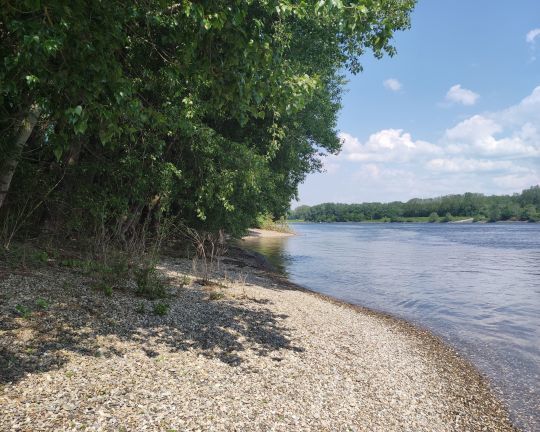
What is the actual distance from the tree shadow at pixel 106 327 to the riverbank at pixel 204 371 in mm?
28

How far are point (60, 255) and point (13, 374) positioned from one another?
23.9ft

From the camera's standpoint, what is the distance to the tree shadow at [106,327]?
5895 millimetres

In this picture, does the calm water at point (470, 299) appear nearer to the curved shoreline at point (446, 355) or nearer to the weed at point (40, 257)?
the curved shoreline at point (446, 355)

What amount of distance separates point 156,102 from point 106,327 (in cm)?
629

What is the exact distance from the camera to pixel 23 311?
273 inches

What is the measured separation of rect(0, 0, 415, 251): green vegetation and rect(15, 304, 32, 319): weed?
9.92ft

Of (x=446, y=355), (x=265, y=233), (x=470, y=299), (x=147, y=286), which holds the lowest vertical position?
(x=470, y=299)

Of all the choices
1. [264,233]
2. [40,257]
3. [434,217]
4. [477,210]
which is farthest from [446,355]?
[477,210]

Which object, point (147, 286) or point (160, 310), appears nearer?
point (160, 310)

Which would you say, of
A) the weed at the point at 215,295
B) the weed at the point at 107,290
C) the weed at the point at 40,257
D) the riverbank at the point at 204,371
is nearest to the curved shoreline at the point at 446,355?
the riverbank at the point at 204,371

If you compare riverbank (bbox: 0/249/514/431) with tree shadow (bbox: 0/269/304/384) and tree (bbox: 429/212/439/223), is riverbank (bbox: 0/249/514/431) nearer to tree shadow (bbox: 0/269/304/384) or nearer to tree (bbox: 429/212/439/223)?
tree shadow (bbox: 0/269/304/384)

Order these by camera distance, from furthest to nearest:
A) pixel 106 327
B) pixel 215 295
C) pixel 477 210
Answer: pixel 477 210 < pixel 215 295 < pixel 106 327

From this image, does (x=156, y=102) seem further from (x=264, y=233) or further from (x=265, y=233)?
(x=265, y=233)

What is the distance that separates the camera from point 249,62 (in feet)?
19.4
